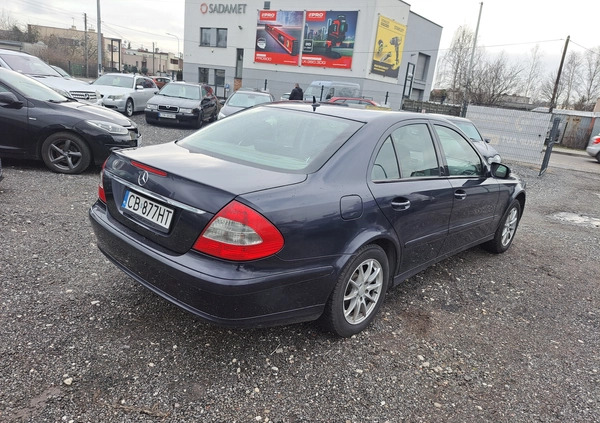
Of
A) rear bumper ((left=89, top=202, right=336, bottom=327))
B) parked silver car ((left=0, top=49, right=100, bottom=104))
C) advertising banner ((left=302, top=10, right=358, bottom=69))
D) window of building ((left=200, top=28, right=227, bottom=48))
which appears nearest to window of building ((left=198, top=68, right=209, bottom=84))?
window of building ((left=200, top=28, right=227, bottom=48))

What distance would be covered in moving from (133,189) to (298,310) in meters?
1.26

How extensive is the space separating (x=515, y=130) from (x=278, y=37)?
23.5 metres

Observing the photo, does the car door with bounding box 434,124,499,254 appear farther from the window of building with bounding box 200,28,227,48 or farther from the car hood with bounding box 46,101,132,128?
the window of building with bounding box 200,28,227,48

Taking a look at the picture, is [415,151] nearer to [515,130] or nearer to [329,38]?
[515,130]

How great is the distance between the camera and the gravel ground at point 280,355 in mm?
2236

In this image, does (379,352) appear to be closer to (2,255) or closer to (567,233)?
(2,255)

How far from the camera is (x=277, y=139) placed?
3.08m

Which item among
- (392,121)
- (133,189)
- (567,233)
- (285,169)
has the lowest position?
(567,233)

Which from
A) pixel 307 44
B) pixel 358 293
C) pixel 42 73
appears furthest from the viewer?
pixel 307 44

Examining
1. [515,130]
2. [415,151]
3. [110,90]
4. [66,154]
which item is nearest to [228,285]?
[415,151]

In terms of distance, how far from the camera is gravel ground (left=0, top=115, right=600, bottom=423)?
2.24m

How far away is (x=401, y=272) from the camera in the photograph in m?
3.25

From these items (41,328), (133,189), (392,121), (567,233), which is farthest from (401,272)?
(567,233)

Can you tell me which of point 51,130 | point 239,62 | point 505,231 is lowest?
point 505,231
